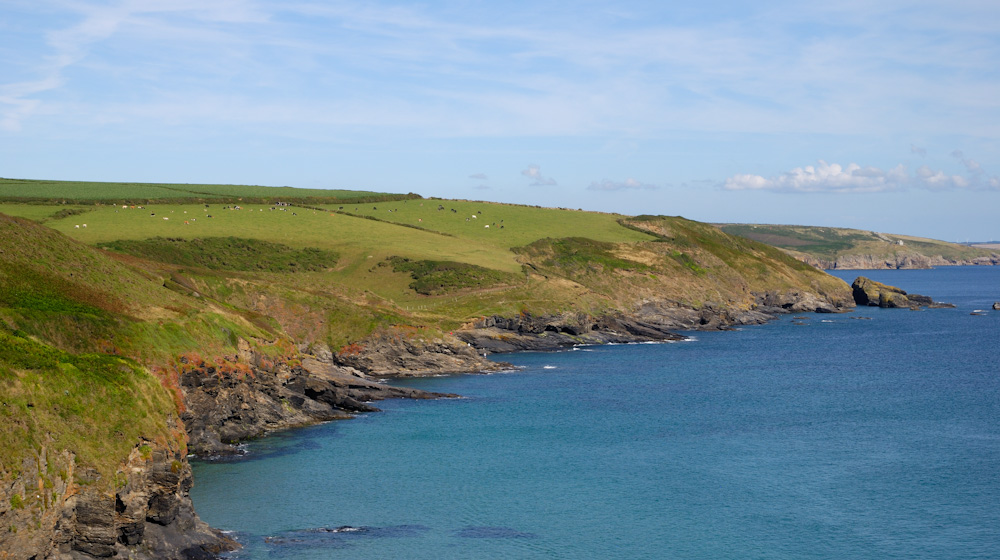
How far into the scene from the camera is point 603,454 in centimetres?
6906

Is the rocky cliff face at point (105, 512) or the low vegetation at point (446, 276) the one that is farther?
the low vegetation at point (446, 276)

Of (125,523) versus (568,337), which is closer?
(125,523)

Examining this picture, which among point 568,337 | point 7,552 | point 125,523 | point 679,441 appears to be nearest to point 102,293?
point 125,523

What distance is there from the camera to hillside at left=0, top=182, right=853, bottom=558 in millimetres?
39875

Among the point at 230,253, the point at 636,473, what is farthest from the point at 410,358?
the point at 230,253

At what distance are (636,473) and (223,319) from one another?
37153mm

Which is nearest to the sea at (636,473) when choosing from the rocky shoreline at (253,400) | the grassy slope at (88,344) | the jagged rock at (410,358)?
the rocky shoreline at (253,400)

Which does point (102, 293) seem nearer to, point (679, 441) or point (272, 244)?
point (679, 441)

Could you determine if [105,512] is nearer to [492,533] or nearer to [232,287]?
[492,533]

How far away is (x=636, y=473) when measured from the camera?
63312 millimetres

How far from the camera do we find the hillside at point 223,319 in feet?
131

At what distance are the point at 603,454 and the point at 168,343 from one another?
1334 inches

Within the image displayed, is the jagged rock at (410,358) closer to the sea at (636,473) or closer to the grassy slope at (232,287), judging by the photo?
the grassy slope at (232,287)

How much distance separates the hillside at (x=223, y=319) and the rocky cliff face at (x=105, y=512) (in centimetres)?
9
